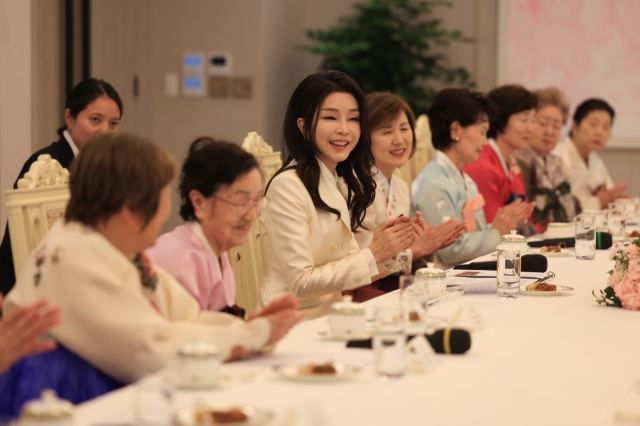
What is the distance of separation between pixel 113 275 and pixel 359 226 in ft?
5.93

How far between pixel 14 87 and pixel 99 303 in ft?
8.54

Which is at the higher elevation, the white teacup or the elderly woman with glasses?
the elderly woman with glasses

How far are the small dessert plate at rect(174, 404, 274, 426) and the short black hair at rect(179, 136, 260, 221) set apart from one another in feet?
2.58

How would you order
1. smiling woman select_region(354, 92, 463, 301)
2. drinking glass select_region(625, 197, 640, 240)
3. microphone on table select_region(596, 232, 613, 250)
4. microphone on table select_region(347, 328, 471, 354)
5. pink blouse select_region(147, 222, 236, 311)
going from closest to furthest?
microphone on table select_region(347, 328, 471, 354)
pink blouse select_region(147, 222, 236, 311)
smiling woman select_region(354, 92, 463, 301)
microphone on table select_region(596, 232, 613, 250)
drinking glass select_region(625, 197, 640, 240)

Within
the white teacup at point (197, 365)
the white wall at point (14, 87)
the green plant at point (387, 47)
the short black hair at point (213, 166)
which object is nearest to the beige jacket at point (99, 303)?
the white teacup at point (197, 365)

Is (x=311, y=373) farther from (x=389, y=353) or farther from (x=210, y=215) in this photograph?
(x=210, y=215)

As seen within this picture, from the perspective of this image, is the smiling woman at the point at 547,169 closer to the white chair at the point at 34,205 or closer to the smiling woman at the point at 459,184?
the smiling woman at the point at 459,184

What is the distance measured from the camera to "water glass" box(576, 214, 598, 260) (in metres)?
3.46

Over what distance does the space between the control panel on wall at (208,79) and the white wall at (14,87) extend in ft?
8.70

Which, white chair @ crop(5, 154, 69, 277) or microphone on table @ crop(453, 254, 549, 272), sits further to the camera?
microphone on table @ crop(453, 254, 549, 272)

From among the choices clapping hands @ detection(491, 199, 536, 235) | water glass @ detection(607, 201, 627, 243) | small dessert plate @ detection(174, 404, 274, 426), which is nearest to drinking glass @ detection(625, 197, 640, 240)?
water glass @ detection(607, 201, 627, 243)

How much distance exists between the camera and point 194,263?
6.97 ft

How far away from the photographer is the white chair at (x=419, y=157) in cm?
492

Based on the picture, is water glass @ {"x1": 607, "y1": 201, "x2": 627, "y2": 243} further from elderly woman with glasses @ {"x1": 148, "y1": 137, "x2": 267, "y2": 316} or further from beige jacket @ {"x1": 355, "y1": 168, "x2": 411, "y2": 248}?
elderly woman with glasses @ {"x1": 148, "y1": 137, "x2": 267, "y2": 316}
